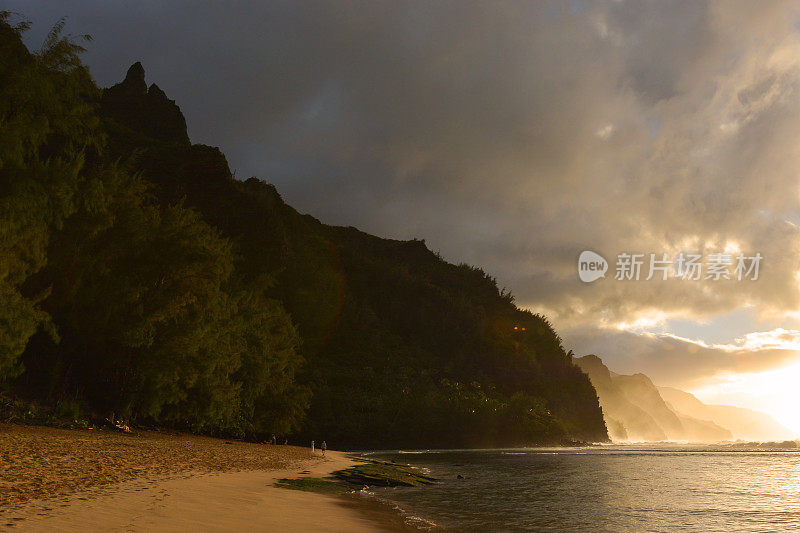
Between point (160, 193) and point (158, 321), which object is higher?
point (160, 193)

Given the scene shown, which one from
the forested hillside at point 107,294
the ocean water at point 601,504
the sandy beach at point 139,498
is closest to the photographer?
the sandy beach at point 139,498

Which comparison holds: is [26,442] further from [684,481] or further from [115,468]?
[684,481]

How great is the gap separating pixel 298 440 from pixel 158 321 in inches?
2975

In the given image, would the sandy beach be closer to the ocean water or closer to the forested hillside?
the ocean water

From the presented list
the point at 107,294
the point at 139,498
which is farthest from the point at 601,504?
the point at 107,294

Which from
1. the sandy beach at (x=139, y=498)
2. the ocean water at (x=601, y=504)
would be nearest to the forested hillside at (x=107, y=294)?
the sandy beach at (x=139, y=498)

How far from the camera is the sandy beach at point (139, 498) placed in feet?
37.0

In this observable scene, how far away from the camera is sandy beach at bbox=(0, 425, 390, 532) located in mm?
11273

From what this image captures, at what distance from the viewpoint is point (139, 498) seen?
14469 millimetres

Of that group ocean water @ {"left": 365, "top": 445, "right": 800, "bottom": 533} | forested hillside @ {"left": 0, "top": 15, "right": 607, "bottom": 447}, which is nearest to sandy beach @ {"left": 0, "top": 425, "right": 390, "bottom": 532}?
ocean water @ {"left": 365, "top": 445, "right": 800, "bottom": 533}

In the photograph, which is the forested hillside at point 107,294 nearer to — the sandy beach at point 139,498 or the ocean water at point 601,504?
the sandy beach at point 139,498

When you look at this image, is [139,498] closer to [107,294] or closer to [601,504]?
[601,504]

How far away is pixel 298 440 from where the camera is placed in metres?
114

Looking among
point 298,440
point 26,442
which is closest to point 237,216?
point 298,440
